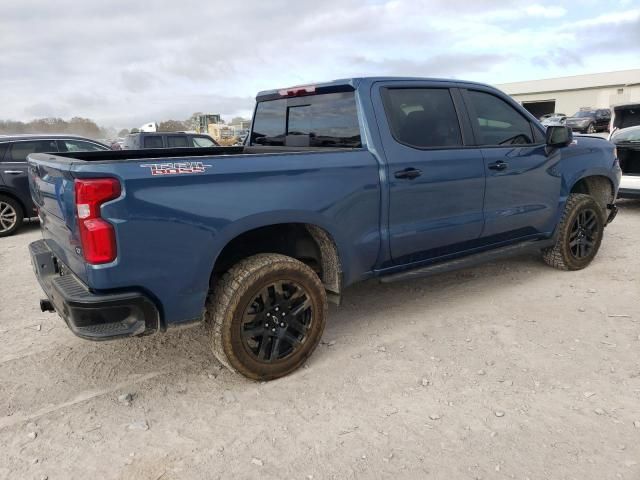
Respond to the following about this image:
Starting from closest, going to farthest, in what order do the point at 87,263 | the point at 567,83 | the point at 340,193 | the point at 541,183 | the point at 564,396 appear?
the point at 87,263
the point at 564,396
the point at 340,193
the point at 541,183
the point at 567,83

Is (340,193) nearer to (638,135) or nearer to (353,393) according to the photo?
(353,393)

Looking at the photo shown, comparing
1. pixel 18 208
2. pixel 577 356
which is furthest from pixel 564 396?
pixel 18 208

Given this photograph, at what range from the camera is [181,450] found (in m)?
2.53

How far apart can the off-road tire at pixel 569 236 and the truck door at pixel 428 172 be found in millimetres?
1311

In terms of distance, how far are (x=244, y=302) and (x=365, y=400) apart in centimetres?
92

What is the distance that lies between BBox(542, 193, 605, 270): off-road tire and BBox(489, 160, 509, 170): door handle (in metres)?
1.10

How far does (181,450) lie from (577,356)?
2.59 m

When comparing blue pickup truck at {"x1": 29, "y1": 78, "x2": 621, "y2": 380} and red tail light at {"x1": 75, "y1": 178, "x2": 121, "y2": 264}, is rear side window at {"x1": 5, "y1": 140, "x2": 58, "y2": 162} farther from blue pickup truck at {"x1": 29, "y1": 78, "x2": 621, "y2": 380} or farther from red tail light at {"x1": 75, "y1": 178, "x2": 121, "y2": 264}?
red tail light at {"x1": 75, "y1": 178, "x2": 121, "y2": 264}

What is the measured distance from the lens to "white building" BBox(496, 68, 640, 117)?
4859cm

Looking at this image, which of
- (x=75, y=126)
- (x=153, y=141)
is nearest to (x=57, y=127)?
(x=75, y=126)

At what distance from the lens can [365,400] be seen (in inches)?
115

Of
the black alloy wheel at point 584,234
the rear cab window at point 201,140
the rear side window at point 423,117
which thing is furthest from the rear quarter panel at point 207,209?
the rear cab window at point 201,140

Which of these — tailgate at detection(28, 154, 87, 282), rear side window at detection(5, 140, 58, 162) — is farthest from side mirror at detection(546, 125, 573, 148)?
rear side window at detection(5, 140, 58, 162)

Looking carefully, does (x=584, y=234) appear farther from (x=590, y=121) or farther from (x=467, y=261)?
(x=590, y=121)
